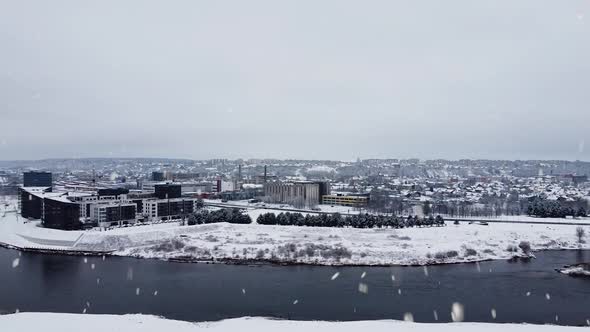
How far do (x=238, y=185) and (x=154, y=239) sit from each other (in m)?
28.2

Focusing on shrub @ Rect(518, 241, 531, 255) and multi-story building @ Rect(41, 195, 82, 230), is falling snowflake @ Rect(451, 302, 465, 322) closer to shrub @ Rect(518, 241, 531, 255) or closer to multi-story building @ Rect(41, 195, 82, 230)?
shrub @ Rect(518, 241, 531, 255)

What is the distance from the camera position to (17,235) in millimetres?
19359

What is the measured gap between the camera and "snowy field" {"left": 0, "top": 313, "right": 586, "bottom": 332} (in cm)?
788

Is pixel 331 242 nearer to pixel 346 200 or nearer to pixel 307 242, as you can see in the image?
pixel 307 242

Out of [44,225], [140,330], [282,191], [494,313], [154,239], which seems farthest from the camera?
[282,191]

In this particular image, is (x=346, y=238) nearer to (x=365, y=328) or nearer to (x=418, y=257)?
(x=418, y=257)

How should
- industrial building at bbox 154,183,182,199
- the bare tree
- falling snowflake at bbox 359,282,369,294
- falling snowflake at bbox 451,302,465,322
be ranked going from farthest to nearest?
industrial building at bbox 154,183,182,199 → the bare tree → falling snowflake at bbox 359,282,369,294 → falling snowflake at bbox 451,302,465,322

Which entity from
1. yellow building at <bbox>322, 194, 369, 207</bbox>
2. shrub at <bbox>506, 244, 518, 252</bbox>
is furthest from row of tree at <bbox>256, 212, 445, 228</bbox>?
yellow building at <bbox>322, 194, 369, 207</bbox>

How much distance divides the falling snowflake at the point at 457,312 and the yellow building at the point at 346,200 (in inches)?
898

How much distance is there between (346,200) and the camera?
34.6 meters

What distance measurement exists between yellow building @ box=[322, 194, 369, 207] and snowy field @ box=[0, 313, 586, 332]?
2482cm

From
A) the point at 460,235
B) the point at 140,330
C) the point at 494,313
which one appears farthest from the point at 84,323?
the point at 460,235

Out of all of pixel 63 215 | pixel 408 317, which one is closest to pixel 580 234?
pixel 408 317

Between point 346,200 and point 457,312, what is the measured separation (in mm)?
24955
